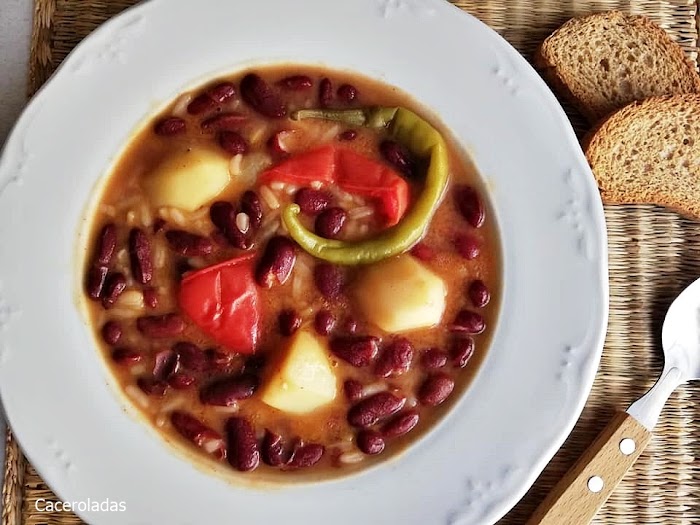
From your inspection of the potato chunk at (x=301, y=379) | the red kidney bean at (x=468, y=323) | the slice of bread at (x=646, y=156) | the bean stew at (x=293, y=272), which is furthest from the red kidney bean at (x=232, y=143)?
the slice of bread at (x=646, y=156)

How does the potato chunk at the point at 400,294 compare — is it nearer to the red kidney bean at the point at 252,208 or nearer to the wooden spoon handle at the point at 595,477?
the red kidney bean at the point at 252,208

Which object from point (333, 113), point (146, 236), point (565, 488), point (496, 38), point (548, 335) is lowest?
point (565, 488)

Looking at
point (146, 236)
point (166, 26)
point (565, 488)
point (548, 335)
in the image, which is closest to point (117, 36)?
point (166, 26)

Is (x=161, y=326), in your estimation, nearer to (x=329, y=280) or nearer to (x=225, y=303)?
(x=225, y=303)

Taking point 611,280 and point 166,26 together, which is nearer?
point 166,26

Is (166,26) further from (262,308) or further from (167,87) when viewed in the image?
(262,308)

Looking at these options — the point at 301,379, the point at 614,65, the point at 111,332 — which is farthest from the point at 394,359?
the point at 614,65

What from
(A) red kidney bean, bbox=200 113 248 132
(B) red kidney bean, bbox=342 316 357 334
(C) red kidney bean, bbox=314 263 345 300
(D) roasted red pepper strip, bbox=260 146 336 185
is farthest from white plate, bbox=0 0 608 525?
(C) red kidney bean, bbox=314 263 345 300
